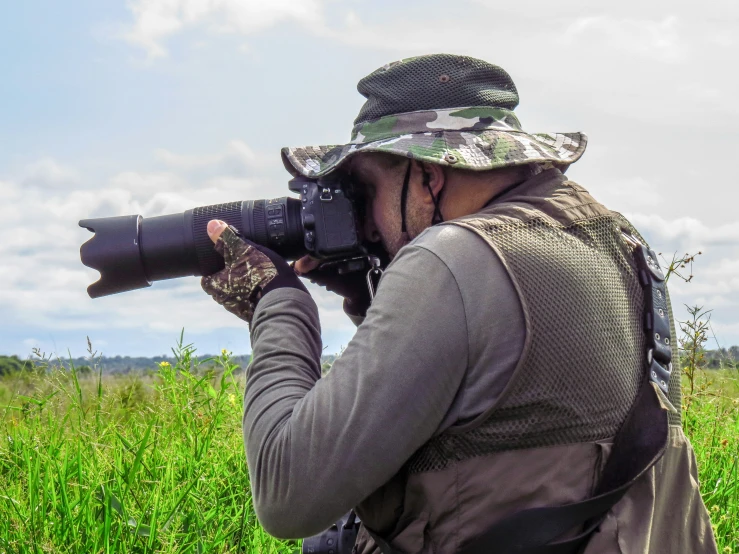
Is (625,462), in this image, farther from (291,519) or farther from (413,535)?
(291,519)

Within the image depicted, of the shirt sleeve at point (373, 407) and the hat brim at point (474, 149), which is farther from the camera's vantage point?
the hat brim at point (474, 149)

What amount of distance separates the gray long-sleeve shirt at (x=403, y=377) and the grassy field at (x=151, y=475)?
3.19 ft

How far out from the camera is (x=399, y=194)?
2.06m

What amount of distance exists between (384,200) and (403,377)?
2.33 ft

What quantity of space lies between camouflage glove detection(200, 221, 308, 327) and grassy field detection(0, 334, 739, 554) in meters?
0.72

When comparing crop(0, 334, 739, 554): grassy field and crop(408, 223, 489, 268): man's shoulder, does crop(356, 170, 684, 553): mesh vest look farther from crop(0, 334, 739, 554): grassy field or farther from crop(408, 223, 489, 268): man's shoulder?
crop(0, 334, 739, 554): grassy field

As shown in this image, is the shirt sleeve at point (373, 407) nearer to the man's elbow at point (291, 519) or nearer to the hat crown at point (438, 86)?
the man's elbow at point (291, 519)

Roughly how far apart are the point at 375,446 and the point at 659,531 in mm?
734

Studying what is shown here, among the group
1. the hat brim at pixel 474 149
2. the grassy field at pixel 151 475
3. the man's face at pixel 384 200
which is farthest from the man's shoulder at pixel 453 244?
the grassy field at pixel 151 475

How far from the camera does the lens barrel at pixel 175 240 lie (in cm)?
231

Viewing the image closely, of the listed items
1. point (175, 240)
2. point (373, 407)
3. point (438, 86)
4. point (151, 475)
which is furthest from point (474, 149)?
point (151, 475)

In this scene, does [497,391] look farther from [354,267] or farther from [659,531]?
[354,267]

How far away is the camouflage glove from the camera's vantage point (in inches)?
80.3

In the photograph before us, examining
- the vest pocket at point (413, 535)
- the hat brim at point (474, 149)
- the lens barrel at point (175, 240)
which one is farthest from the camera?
the lens barrel at point (175, 240)
